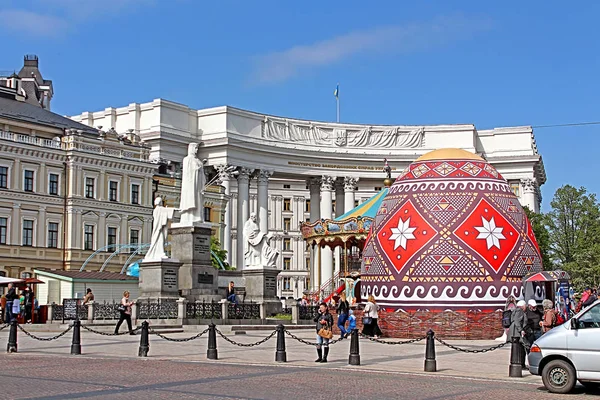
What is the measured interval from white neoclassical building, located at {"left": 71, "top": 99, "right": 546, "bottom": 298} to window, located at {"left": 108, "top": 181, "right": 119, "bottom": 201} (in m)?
20.5

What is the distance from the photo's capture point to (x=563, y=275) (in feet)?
99.6

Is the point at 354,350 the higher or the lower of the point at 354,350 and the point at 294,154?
the lower

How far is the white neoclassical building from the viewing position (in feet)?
318

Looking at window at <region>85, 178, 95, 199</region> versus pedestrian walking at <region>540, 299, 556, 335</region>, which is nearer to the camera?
pedestrian walking at <region>540, 299, 556, 335</region>

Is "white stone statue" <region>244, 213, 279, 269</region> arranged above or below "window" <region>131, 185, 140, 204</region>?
below

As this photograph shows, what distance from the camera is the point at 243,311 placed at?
117ft

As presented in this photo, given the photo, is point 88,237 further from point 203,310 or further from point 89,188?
point 203,310

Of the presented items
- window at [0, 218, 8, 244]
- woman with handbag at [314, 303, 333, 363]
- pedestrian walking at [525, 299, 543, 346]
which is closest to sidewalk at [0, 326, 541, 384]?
woman with handbag at [314, 303, 333, 363]

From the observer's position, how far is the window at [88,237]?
66644 millimetres

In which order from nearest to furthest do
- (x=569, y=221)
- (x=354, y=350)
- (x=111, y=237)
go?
1. (x=354, y=350)
2. (x=111, y=237)
3. (x=569, y=221)

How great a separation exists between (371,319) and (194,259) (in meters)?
8.13

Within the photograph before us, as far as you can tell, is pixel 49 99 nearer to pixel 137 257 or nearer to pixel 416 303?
pixel 137 257

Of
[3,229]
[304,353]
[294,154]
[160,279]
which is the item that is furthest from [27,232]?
[304,353]

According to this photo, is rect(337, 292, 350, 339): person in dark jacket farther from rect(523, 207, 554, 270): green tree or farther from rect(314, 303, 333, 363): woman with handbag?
rect(523, 207, 554, 270): green tree
